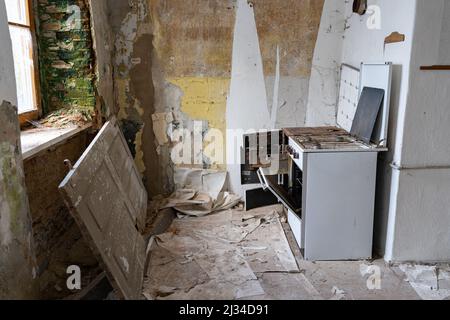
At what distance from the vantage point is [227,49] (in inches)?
164

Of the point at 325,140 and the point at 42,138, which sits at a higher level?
the point at 42,138

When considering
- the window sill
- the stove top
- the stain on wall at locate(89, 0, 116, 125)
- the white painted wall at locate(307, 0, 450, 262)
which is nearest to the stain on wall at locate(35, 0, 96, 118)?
the stain on wall at locate(89, 0, 116, 125)

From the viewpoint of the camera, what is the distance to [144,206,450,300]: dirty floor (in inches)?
110

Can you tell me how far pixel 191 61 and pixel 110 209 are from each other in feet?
6.68

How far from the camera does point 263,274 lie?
3055 mm

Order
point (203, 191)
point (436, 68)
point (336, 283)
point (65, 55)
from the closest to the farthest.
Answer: point (436, 68), point (336, 283), point (65, 55), point (203, 191)

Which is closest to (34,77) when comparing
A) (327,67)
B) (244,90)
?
(244,90)

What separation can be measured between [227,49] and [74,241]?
2.33 metres

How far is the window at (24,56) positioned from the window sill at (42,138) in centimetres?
25

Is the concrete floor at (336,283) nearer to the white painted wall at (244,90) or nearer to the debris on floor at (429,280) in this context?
the debris on floor at (429,280)

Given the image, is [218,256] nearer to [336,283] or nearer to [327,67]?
[336,283]

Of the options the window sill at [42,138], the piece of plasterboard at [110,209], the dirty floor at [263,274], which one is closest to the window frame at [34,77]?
the window sill at [42,138]

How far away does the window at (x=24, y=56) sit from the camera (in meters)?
3.09
